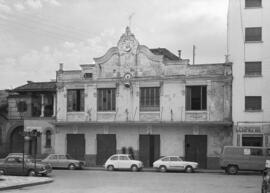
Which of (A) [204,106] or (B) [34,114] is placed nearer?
(A) [204,106]

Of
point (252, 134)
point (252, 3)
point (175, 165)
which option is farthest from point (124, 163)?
point (252, 3)

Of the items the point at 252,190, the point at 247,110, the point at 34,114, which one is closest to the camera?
the point at 252,190

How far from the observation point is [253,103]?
41.3 m

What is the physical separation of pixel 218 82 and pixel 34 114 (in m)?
18.0

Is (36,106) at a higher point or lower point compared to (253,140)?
higher

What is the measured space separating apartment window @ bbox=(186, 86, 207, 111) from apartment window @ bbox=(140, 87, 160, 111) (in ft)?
8.81

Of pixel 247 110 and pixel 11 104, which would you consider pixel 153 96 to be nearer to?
pixel 247 110

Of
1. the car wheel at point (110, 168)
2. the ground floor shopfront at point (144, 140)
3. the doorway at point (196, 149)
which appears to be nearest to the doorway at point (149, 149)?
the ground floor shopfront at point (144, 140)

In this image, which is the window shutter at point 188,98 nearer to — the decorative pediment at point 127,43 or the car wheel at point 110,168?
the decorative pediment at point 127,43

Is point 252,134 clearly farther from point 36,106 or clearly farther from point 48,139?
point 36,106

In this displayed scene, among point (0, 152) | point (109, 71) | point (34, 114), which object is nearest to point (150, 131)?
point (109, 71)

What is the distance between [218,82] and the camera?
4228 centimetres

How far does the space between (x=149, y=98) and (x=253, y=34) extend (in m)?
10.3

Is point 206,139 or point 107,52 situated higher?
point 107,52
